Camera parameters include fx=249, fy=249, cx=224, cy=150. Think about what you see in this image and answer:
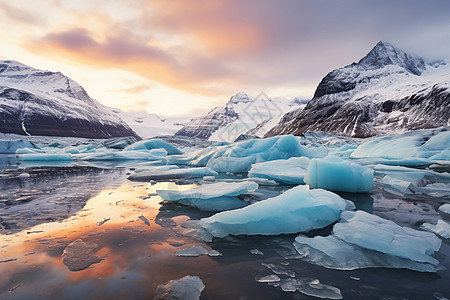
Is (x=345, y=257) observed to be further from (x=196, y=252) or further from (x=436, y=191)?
(x=436, y=191)

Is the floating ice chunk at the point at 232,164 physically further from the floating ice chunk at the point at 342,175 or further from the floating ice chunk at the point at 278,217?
the floating ice chunk at the point at 278,217

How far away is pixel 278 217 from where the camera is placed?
9.37ft

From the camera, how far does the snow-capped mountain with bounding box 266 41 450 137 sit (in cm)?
6387

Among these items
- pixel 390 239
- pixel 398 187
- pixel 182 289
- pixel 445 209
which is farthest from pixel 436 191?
pixel 182 289

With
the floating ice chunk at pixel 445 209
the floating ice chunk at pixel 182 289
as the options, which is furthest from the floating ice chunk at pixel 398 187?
the floating ice chunk at pixel 182 289

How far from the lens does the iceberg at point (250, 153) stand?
9.02 m

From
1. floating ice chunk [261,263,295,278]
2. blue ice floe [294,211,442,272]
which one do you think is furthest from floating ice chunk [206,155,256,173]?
floating ice chunk [261,263,295,278]

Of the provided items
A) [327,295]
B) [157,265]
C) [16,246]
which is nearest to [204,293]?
[157,265]

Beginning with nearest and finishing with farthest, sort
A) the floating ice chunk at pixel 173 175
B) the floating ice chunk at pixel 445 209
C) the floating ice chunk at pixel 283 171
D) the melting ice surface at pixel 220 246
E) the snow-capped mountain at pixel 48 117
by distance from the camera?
the melting ice surface at pixel 220 246 < the floating ice chunk at pixel 445 209 < the floating ice chunk at pixel 283 171 < the floating ice chunk at pixel 173 175 < the snow-capped mountain at pixel 48 117

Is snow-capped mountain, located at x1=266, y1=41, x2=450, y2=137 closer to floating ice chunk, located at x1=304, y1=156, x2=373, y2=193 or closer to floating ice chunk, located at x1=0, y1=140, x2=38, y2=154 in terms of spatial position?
floating ice chunk, located at x1=304, y1=156, x2=373, y2=193

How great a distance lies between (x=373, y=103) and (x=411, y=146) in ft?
259

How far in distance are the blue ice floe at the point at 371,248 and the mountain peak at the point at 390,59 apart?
13931cm

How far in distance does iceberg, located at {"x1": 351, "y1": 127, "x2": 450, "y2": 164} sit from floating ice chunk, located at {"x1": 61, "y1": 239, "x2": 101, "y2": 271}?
45.5 feet

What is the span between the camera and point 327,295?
1.63 metres
